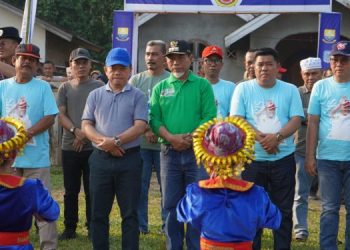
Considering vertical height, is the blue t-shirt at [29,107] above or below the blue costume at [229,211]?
above

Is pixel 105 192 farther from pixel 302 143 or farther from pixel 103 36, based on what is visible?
pixel 103 36

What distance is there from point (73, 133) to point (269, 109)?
2.53 m

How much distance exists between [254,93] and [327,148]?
95 cm

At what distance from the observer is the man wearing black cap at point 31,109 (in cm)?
689

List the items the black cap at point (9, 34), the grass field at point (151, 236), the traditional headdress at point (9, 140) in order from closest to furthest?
the traditional headdress at point (9, 140) < the black cap at point (9, 34) < the grass field at point (151, 236)

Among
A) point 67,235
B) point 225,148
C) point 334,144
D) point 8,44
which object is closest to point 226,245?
point 225,148

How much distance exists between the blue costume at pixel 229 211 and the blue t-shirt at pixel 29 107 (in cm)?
235

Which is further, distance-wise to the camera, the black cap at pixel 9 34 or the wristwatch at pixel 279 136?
the black cap at pixel 9 34

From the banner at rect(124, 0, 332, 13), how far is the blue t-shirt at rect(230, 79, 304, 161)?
7.62 meters

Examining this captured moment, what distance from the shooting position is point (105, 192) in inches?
261

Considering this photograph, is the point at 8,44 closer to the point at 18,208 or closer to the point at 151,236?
the point at 151,236

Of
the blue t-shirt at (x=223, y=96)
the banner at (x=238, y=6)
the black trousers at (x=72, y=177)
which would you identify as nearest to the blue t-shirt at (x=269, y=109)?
the blue t-shirt at (x=223, y=96)

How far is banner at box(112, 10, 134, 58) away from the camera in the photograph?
14672 mm

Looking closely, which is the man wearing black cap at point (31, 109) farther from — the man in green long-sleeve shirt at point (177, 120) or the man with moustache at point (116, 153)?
the man in green long-sleeve shirt at point (177, 120)
